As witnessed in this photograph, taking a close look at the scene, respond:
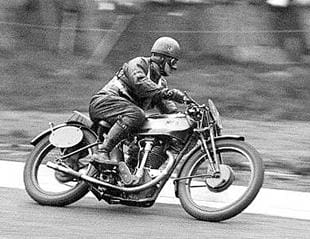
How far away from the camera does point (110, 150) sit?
28.2 ft

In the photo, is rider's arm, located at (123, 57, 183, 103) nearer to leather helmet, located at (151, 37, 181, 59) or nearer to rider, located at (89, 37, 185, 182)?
rider, located at (89, 37, 185, 182)

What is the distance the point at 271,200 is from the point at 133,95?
175 centimetres

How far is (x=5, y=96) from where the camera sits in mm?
15414

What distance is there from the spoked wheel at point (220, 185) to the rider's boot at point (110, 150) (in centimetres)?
50

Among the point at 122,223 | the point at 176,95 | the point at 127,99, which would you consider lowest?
the point at 122,223

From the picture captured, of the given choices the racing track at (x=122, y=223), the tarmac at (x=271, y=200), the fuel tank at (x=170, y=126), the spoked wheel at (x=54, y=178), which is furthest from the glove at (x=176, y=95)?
the tarmac at (x=271, y=200)

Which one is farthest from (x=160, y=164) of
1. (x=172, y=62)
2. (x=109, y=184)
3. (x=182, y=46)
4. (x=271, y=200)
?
(x=182, y=46)

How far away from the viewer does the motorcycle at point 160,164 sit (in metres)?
8.24

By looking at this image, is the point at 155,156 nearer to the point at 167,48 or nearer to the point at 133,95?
the point at 133,95

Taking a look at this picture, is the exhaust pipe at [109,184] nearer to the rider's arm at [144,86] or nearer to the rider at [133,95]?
the rider at [133,95]

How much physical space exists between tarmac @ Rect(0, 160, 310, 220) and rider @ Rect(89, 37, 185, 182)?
1.04 m

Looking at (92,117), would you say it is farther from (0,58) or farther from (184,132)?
(0,58)

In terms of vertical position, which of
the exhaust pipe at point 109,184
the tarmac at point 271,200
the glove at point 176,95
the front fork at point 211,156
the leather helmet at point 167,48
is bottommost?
the tarmac at point 271,200

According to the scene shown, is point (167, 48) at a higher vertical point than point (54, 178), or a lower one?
higher
